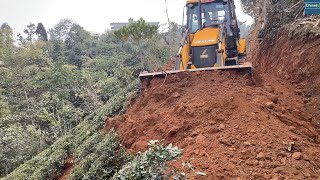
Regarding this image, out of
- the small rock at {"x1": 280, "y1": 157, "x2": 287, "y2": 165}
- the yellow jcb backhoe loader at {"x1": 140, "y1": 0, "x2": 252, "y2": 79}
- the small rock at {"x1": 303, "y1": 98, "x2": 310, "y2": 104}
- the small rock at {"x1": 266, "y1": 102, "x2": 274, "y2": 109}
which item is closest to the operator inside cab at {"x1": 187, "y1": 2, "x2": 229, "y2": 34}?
the yellow jcb backhoe loader at {"x1": 140, "y1": 0, "x2": 252, "y2": 79}

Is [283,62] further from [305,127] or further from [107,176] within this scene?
[107,176]

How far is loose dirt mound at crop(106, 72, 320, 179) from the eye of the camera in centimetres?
430

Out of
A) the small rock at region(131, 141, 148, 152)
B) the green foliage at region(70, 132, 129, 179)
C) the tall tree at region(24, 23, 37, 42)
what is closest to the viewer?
the small rock at region(131, 141, 148, 152)

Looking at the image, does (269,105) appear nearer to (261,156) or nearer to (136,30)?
(261,156)

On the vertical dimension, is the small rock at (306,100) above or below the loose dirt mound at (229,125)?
below

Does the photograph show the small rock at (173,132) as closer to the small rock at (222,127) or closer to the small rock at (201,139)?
the small rock at (201,139)

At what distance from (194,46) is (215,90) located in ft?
7.84

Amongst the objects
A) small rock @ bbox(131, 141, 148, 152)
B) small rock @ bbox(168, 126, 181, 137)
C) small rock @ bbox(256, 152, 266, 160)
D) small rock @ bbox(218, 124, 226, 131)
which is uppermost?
small rock @ bbox(218, 124, 226, 131)

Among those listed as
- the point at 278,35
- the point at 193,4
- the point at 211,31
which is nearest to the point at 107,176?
the point at 211,31

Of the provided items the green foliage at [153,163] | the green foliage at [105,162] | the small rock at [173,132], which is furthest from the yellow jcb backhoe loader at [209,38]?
the green foliage at [153,163]

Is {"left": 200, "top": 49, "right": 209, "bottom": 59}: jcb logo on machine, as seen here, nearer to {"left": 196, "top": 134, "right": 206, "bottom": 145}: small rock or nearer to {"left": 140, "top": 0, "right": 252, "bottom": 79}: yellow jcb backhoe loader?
{"left": 140, "top": 0, "right": 252, "bottom": 79}: yellow jcb backhoe loader

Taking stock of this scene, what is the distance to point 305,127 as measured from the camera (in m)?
5.83

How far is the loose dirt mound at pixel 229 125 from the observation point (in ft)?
14.1

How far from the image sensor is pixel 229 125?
17.5 ft
